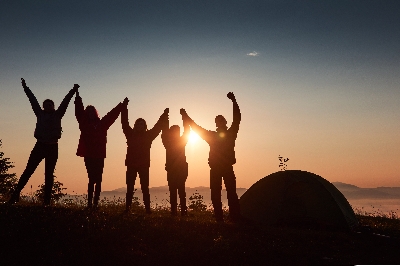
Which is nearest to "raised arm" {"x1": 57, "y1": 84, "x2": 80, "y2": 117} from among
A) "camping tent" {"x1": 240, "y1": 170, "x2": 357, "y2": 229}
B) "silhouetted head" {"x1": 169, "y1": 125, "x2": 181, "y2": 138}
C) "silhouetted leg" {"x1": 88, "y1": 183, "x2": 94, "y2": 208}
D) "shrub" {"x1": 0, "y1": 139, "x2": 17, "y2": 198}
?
"silhouetted leg" {"x1": 88, "y1": 183, "x2": 94, "y2": 208}

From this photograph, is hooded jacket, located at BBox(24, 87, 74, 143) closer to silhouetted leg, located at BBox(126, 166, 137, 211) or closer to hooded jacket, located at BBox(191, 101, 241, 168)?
silhouetted leg, located at BBox(126, 166, 137, 211)

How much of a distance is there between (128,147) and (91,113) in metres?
1.49

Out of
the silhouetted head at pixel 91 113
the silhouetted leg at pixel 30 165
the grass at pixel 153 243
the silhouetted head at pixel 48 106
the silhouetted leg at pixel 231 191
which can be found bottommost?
the grass at pixel 153 243

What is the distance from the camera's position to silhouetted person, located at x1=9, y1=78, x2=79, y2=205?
33.1 ft

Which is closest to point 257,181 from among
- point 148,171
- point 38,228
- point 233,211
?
point 233,211

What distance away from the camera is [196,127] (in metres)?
10.7

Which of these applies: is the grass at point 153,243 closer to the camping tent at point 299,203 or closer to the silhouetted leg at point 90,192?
the silhouetted leg at point 90,192

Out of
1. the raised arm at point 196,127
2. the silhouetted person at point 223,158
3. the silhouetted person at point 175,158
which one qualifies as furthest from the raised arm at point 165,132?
the silhouetted person at point 223,158

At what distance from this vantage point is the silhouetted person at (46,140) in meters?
10.1

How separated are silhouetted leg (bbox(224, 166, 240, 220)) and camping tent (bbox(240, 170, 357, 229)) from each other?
8.43 ft

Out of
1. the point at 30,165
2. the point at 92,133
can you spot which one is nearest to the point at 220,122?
the point at 92,133

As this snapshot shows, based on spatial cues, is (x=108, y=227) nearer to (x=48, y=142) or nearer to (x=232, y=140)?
(x=48, y=142)

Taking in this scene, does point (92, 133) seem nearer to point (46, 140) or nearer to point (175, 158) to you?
point (46, 140)

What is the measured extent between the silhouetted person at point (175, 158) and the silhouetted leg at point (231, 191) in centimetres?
151
